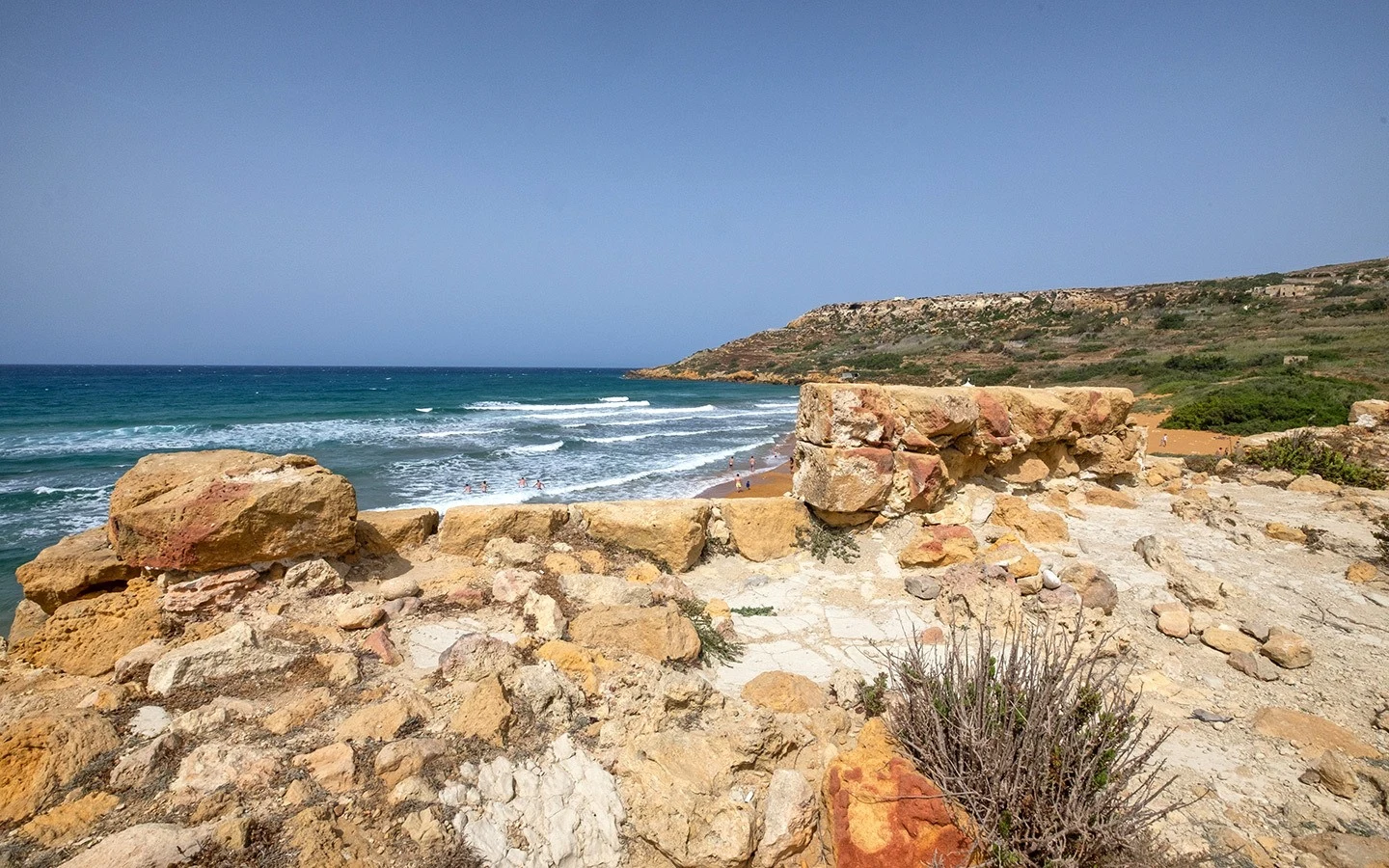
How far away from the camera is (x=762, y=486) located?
15898 mm

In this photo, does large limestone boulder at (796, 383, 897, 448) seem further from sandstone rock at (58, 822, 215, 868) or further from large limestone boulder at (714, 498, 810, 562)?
→ sandstone rock at (58, 822, 215, 868)

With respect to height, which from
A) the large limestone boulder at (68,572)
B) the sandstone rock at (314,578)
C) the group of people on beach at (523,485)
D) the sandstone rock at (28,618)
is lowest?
the group of people on beach at (523,485)

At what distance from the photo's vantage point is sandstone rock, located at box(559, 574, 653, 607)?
15.3ft


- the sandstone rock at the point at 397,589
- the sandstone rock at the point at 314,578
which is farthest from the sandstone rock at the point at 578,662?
the sandstone rock at the point at 314,578

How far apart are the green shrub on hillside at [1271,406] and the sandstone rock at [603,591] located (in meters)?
17.5

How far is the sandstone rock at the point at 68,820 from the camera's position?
7.57 ft

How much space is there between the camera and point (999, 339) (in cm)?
4575

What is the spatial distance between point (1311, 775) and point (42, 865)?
5.69 m

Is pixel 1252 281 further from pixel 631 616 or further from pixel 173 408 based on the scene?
pixel 173 408

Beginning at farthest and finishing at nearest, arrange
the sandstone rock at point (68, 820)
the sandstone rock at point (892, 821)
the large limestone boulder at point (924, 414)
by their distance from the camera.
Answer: the large limestone boulder at point (924, 414)
the sandstone rock at point (892, 821)
the sandstone rock at point (68, 820)

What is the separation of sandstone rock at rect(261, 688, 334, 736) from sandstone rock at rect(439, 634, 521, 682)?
59 cm

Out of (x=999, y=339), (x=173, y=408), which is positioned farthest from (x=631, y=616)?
(x=999, y=339)

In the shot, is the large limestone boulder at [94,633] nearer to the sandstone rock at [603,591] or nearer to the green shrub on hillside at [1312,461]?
the sandstone rock at [603,591]

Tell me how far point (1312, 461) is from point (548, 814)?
38.7 feet
